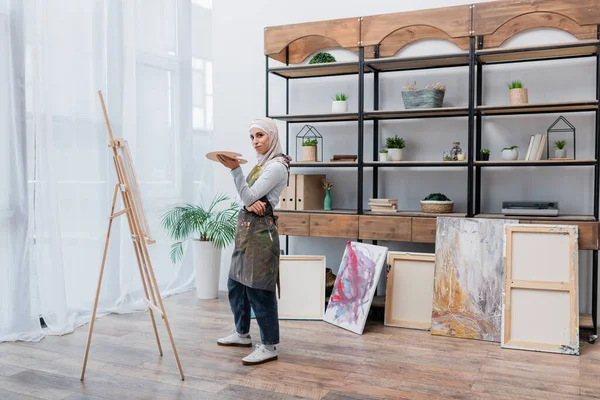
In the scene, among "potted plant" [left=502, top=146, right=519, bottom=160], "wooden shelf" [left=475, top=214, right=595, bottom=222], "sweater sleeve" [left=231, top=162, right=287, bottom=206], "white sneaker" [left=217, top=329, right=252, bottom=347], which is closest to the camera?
"sweater sleeve" [left=231, top=162, right=287, bottom=206]

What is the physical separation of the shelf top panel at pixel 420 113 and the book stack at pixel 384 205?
0.67 meters

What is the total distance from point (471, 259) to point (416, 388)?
136 centimetres

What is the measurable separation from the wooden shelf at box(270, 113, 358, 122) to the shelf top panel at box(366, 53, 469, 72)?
16.9 inches

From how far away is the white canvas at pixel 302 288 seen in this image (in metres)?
4.59

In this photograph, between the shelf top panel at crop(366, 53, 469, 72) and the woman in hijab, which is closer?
the woman in hijab

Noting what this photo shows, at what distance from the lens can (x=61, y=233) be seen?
4.29 meters

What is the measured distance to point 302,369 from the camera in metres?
3.40

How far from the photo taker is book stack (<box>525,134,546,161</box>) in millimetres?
4270

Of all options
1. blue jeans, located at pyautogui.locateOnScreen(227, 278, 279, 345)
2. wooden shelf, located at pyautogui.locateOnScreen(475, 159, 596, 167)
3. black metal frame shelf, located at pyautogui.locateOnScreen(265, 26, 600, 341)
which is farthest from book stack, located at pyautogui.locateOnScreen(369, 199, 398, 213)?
blue jeans, located at pyautogui.locateOnScreen(227, 278, 279, 345)

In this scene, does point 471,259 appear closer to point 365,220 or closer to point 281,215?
point 365,220

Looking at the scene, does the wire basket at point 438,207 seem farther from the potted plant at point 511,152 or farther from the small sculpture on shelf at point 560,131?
the small sculpture on shelf at point 560,131

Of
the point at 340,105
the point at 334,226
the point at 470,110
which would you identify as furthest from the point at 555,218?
the point at 340,105

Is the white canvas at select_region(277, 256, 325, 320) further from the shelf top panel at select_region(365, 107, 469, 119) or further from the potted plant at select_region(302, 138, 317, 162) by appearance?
the shelf top panel at select_region(365, 107, 469, 119)

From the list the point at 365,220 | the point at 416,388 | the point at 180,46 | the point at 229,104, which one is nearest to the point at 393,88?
the point at 365,220
